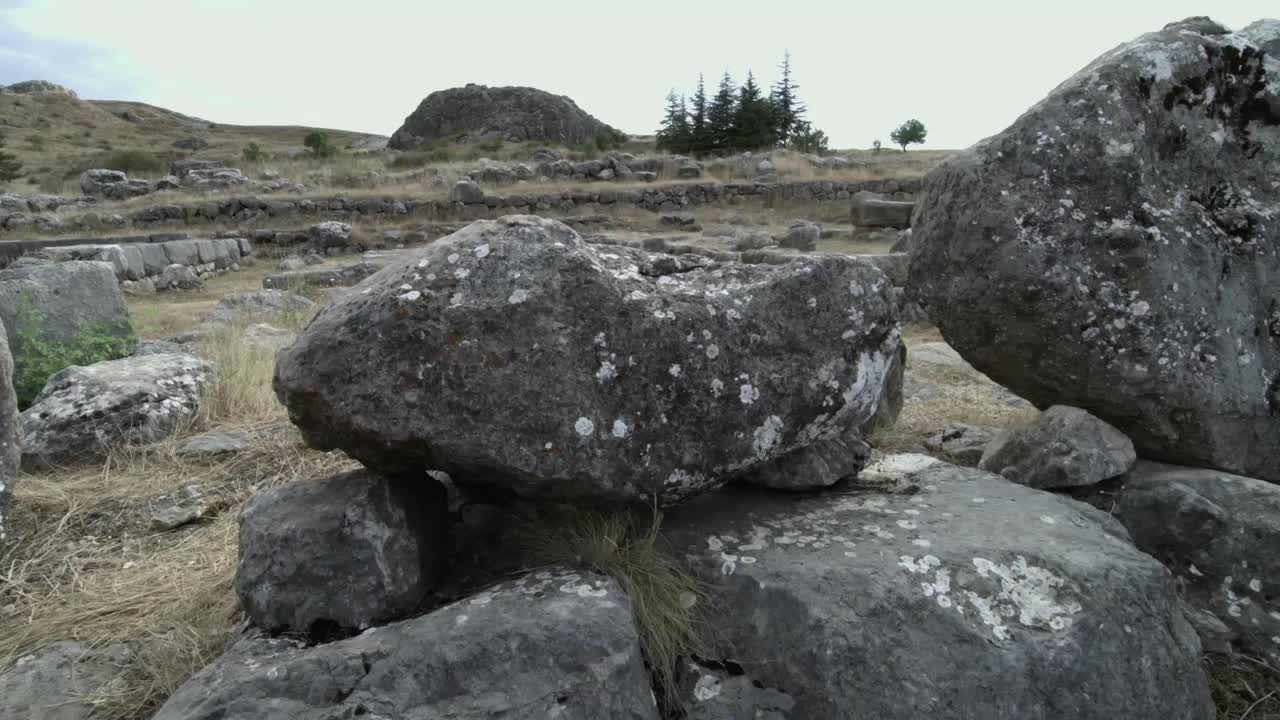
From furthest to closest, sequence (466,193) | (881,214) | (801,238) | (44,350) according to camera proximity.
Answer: (466,193)
(881,214)
(801,238)
(44,350)

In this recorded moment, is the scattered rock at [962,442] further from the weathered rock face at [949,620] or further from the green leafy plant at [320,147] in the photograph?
the green leafy plant at [320,147]

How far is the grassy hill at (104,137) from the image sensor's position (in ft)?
107

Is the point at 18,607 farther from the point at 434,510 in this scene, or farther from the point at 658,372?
the point at 658,372

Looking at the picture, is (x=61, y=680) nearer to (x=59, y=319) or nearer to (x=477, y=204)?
(x=59, y=319)

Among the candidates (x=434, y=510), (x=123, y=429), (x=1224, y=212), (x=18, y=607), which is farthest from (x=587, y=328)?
(x=123, y=429)

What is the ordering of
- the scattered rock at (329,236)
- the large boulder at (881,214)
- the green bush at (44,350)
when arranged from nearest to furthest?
the green bush at (44,350) < the large boulder at (881,214) < the scattered rock at (329,236)

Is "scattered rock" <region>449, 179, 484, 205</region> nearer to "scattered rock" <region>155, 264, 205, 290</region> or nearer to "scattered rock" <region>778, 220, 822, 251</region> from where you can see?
"scattered rock" <region>155, 264, 205, 290</region>

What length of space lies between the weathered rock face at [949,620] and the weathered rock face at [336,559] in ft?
2.48

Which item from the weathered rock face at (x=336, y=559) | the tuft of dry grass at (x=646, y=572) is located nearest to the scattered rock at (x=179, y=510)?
the weathered rock face at (x=336, y=559)

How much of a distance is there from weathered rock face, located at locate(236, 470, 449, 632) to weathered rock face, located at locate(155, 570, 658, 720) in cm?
10

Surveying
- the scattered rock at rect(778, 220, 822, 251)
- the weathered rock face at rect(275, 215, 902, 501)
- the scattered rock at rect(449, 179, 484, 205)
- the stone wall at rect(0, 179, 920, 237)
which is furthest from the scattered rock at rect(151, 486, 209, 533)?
the scattered rock at rect(449, 179, 484, 205)

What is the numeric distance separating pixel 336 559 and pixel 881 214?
16727mm

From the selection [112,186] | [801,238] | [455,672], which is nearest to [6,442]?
[455,672]

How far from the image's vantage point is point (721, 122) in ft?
109
